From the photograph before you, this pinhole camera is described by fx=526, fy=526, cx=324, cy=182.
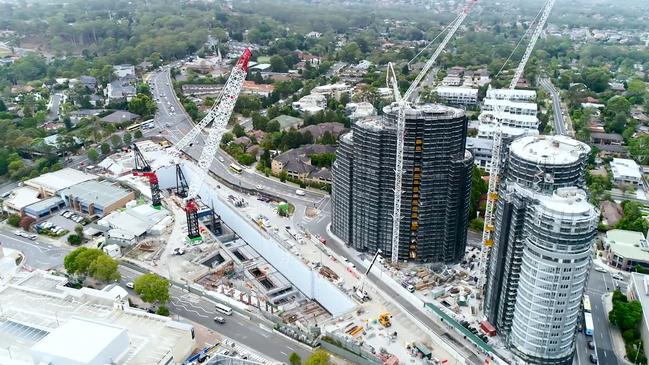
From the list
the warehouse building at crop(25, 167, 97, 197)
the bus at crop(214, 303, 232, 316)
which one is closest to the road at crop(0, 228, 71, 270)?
the warehouse building at crop(25, 167, 97, 197)

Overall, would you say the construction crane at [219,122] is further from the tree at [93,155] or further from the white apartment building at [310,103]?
the white apartment building at [310,103]

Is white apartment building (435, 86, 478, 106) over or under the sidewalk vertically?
Answer: over

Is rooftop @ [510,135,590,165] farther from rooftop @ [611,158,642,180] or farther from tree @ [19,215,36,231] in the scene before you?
tree @ [19,215,36,231]

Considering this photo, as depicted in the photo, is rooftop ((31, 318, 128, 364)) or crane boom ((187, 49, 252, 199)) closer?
rooftop ((31, 318, 128, 364))

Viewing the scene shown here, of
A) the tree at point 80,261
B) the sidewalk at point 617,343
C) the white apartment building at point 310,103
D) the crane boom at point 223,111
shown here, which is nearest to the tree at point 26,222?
the tree at point 80,261

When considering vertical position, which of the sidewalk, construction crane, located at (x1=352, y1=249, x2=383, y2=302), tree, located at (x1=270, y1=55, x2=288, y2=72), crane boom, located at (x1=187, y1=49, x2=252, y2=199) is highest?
crane boom, located at (x1=187, y1=49, x2=252, y2=199)

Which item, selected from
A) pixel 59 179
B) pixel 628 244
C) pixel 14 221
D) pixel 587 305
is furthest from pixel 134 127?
pixel 628 244

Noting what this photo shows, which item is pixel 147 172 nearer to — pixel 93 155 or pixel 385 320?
pixel 93 155

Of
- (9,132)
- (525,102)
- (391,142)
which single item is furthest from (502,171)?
(9,132)

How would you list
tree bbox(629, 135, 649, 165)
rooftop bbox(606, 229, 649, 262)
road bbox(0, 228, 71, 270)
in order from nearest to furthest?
1. rooftop bbox(606, 229, 649, 262)
2. road bbox(0, 228, 71, 270)
3. tree bbox(629, 135, 649, 165)
